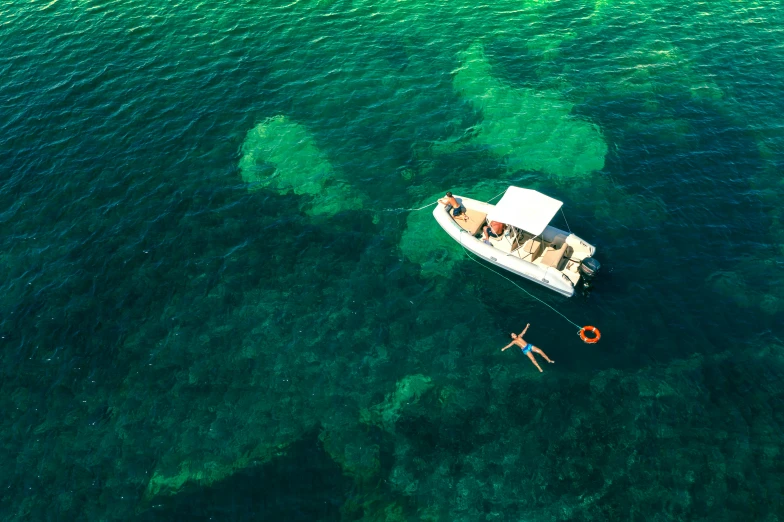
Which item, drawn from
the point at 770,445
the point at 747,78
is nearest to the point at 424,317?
the point at 770,445

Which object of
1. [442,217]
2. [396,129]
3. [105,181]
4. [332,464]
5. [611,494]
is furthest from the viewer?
[396,129]

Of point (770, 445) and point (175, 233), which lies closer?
point (770, 445)

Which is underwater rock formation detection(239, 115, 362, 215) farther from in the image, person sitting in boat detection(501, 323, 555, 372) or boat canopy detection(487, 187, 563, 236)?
person sitting in boat detection(501, 323, 555, 372)

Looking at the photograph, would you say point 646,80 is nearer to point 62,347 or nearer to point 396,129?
point 396,129

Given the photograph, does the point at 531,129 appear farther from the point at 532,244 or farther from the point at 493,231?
the point at 532,244

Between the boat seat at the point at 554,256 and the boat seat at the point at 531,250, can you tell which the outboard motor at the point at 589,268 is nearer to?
the boat seat at the point at 554,256

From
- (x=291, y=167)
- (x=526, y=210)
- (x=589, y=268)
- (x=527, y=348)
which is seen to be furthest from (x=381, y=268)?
(x=589, y=268)

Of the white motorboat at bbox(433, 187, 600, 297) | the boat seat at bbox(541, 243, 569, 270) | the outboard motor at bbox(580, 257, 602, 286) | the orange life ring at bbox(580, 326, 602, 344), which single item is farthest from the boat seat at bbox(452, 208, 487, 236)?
the orange life ring at bbox(580, 326, 602, 344)
